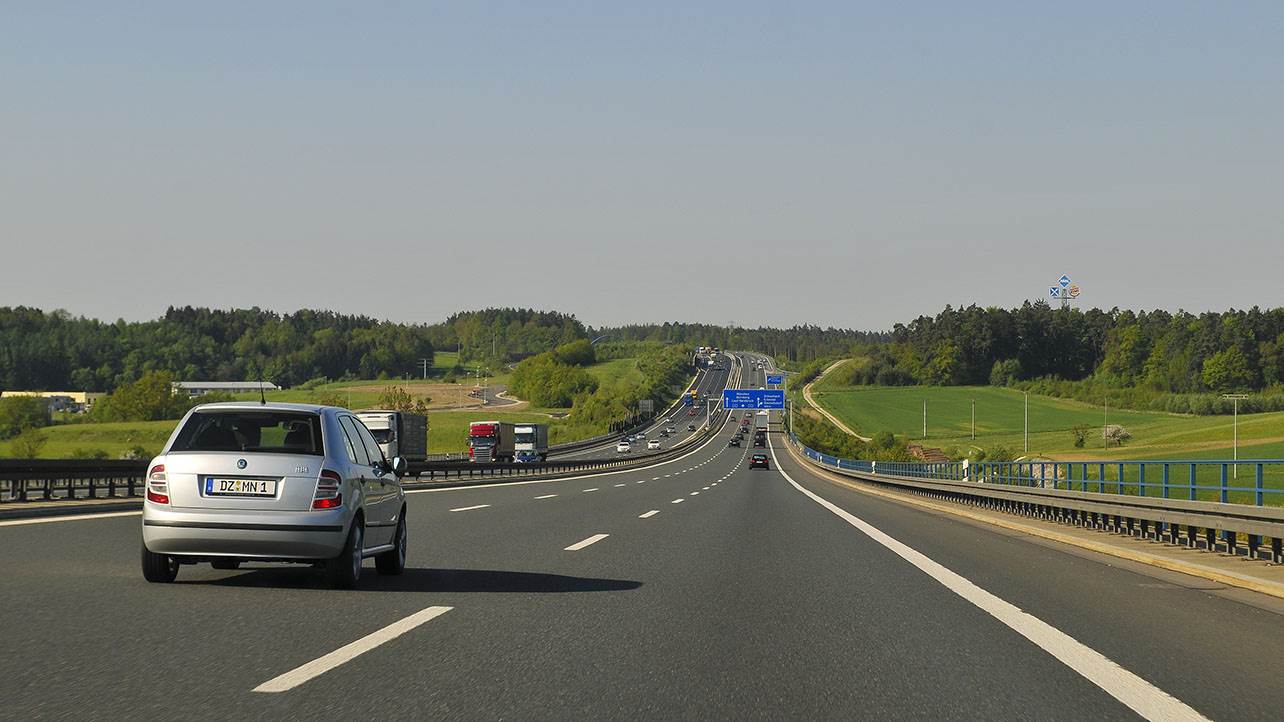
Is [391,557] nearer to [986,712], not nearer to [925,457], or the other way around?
Answer: [986,712]

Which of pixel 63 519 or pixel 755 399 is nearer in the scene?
pixel 63 519

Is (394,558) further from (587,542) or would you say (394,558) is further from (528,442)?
(528,442)

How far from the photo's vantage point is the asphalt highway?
6.00 m

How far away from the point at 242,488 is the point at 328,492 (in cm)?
64

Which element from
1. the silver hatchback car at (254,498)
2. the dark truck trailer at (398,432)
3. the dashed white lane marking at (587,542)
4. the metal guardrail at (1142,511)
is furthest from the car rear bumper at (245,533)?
the dark truck trailer at (398,432)

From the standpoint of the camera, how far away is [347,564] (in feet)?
33.1

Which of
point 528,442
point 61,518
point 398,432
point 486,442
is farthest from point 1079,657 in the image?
point 528,442

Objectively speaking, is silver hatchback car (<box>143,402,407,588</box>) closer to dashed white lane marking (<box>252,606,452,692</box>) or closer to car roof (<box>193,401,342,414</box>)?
car roof (<box>193,401,342,414</box>)

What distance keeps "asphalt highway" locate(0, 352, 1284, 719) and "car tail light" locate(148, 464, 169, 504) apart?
2.34 ft

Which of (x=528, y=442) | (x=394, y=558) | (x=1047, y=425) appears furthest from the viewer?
(x=1047, y=425)

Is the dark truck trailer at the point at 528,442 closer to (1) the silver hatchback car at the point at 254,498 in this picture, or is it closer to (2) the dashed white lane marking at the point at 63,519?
(2) the dashed white lane marking at the point at 63,519

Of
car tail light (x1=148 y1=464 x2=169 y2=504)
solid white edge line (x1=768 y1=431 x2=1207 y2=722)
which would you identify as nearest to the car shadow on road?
car tail light (x1=148 y1=464 x2=169 y2=504)

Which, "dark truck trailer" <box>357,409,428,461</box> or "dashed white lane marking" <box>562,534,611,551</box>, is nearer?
"dashed white lane marking" <box>562,534,611,551</box>

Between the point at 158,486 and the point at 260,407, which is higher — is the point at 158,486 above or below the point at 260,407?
below
